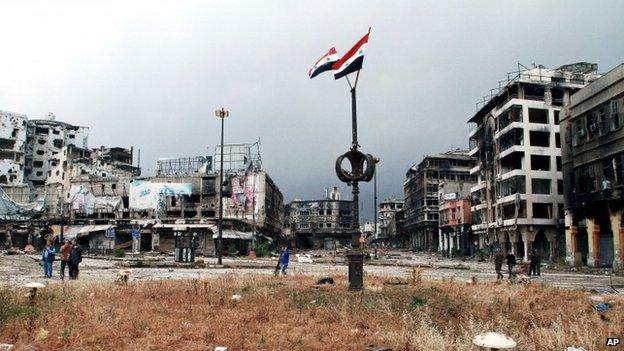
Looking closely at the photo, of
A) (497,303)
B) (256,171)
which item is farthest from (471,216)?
(497,303)

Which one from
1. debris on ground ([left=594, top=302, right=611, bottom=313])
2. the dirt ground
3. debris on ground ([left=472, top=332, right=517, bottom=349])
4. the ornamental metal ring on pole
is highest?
the ornamental metal ring on pole

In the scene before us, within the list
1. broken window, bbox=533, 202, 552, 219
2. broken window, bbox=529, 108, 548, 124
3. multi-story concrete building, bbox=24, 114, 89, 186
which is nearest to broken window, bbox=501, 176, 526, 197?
broken window, bbox=533, 202, 552, 219

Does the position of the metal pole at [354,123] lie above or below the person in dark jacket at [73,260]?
above

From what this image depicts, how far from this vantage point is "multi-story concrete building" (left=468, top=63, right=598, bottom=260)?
170 feet

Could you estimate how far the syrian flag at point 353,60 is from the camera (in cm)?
1630

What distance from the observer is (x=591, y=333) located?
8.70 meters

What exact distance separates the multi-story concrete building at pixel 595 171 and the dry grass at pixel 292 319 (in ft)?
76.2

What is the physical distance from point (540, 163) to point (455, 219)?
23681 millimetres

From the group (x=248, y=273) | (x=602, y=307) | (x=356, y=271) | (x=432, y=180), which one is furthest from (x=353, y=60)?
(x=432, y=180)

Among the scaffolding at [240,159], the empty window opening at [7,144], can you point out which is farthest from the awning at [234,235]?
the empty window opening at [7,144]

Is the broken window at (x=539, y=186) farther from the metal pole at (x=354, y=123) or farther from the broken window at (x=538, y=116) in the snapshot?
the metal pole at (x=354, y=123)

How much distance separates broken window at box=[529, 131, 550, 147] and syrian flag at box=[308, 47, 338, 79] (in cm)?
4314

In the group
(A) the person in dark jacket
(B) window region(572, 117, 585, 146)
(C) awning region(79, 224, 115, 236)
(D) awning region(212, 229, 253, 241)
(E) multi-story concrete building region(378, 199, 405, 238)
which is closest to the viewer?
(A) the person in dark jacket

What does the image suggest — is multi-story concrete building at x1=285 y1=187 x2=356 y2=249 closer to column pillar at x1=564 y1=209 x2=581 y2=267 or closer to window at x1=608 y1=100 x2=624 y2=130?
column pillar at x1=564 y1=209 x2=581 y2=267
